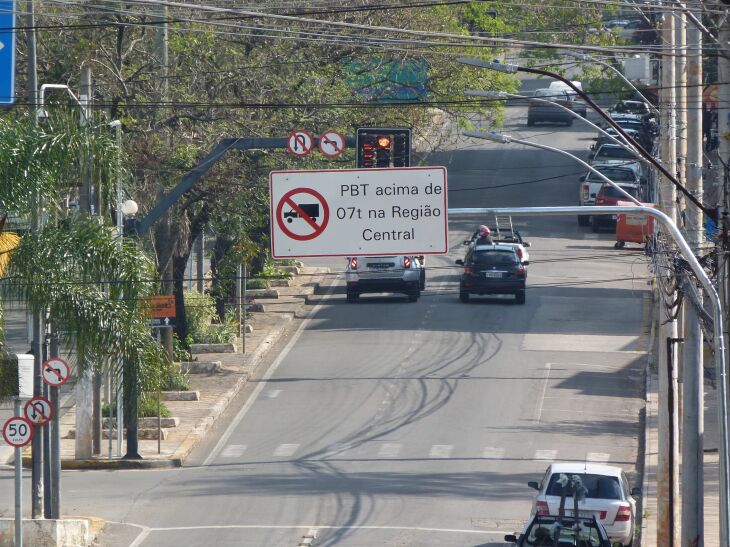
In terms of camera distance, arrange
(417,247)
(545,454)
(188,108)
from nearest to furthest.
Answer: (417,247)
(545,454)
(188,108)

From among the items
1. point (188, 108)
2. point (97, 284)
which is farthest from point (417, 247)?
point (188, 108)

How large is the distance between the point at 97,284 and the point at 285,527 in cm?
527

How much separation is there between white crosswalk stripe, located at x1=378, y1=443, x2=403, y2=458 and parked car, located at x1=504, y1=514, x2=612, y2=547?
337 inches

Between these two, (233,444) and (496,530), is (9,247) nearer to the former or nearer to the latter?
(496,530)

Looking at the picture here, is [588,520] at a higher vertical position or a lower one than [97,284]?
lower

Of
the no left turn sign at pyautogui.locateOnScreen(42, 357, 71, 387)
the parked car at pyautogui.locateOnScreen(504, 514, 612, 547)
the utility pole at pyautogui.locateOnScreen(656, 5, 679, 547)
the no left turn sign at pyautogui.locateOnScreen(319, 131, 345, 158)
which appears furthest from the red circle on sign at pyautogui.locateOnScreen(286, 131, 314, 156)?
the parked car at pyautogui.locateOnScreen(504, 514, 612, 547)

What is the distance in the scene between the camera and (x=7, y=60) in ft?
50.7

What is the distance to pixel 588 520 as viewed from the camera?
17.4m

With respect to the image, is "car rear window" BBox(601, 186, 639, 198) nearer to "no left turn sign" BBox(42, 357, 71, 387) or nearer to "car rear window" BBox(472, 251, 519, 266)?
"car rear window" BBox(472, 251, 519, 266)

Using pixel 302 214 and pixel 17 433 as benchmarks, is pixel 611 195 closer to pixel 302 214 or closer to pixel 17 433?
pixel 17 433

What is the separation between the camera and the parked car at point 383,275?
3959 centimetres

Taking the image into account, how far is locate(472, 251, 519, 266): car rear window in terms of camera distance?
39125 millimetres

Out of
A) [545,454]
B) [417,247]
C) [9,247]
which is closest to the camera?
[417,247]

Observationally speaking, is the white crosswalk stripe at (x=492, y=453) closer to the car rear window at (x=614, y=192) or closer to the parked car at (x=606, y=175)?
the car rear window at (x=614, y=192)
